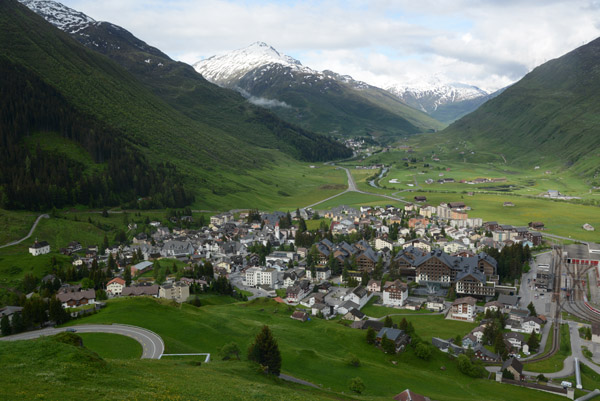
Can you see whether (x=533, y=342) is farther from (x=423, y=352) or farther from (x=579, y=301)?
(x=579, y=301)

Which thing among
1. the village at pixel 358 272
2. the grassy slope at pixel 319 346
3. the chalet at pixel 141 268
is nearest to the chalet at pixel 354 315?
the village at pixel 358 272

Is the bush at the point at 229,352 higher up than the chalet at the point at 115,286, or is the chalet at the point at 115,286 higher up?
the bush at the point at 229,352

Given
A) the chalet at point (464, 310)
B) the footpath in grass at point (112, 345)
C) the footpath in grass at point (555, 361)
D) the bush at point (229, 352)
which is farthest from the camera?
the chalet at point (464, 310)

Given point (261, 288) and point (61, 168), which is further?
point (61, 168)

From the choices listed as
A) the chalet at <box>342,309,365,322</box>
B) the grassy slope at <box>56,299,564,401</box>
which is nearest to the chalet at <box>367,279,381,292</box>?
the chalet at <box>342,309,365,322</box>

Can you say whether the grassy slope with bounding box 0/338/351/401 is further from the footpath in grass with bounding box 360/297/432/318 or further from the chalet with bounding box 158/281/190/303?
the footpath in grass with bounding box 360/297/432/318

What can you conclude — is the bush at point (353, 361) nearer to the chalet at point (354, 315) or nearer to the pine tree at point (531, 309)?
the chalet at point (354, 315)

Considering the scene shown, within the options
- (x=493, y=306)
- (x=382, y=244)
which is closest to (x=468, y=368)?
(x=493, y=306)
